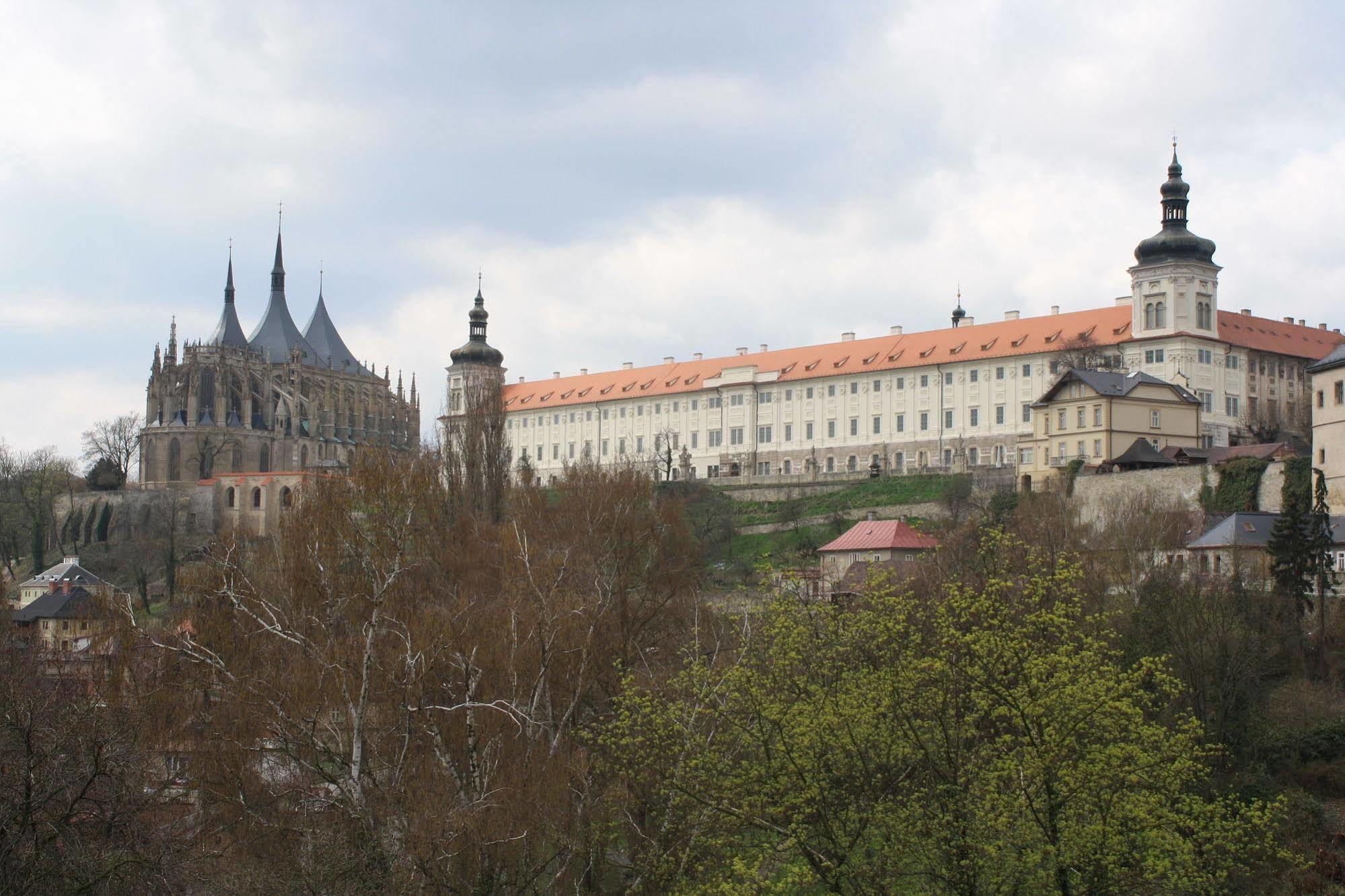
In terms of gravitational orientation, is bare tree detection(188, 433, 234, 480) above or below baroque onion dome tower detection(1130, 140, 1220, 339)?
below

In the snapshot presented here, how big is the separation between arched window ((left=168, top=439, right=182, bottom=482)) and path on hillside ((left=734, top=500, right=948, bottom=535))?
41.1 m

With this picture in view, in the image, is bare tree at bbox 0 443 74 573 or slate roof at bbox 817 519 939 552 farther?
bare tree at bbox 0 443 74 573

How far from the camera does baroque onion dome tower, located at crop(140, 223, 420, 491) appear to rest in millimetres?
93500

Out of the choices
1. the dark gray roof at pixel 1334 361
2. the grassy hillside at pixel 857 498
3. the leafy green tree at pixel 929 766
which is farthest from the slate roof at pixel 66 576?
the leafy green tree at pixel 929 766

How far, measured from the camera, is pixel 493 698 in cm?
2534

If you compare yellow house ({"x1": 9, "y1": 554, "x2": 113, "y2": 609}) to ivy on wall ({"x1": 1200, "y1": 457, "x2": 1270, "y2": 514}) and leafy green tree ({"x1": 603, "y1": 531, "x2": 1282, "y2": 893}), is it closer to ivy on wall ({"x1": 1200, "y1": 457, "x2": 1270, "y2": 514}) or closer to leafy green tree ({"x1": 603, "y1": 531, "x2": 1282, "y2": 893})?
ivy on wall ({"x1": 1200, "y1": 457, "x2": 1270, "y2": 514})

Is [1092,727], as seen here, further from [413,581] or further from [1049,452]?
[1049,452]

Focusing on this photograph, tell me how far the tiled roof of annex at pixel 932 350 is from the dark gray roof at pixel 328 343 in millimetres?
21600

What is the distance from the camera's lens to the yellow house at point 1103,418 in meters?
55.2

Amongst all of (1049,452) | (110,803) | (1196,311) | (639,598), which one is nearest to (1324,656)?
(639,598)

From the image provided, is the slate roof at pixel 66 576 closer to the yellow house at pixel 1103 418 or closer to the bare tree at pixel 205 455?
the bare tree at pixel 205 455

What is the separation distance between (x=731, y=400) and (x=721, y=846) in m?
62.0

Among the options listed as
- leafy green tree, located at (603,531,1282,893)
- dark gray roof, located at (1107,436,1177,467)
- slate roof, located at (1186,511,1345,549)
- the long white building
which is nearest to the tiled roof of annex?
the long white building

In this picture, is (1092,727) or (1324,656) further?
(1324,656)
